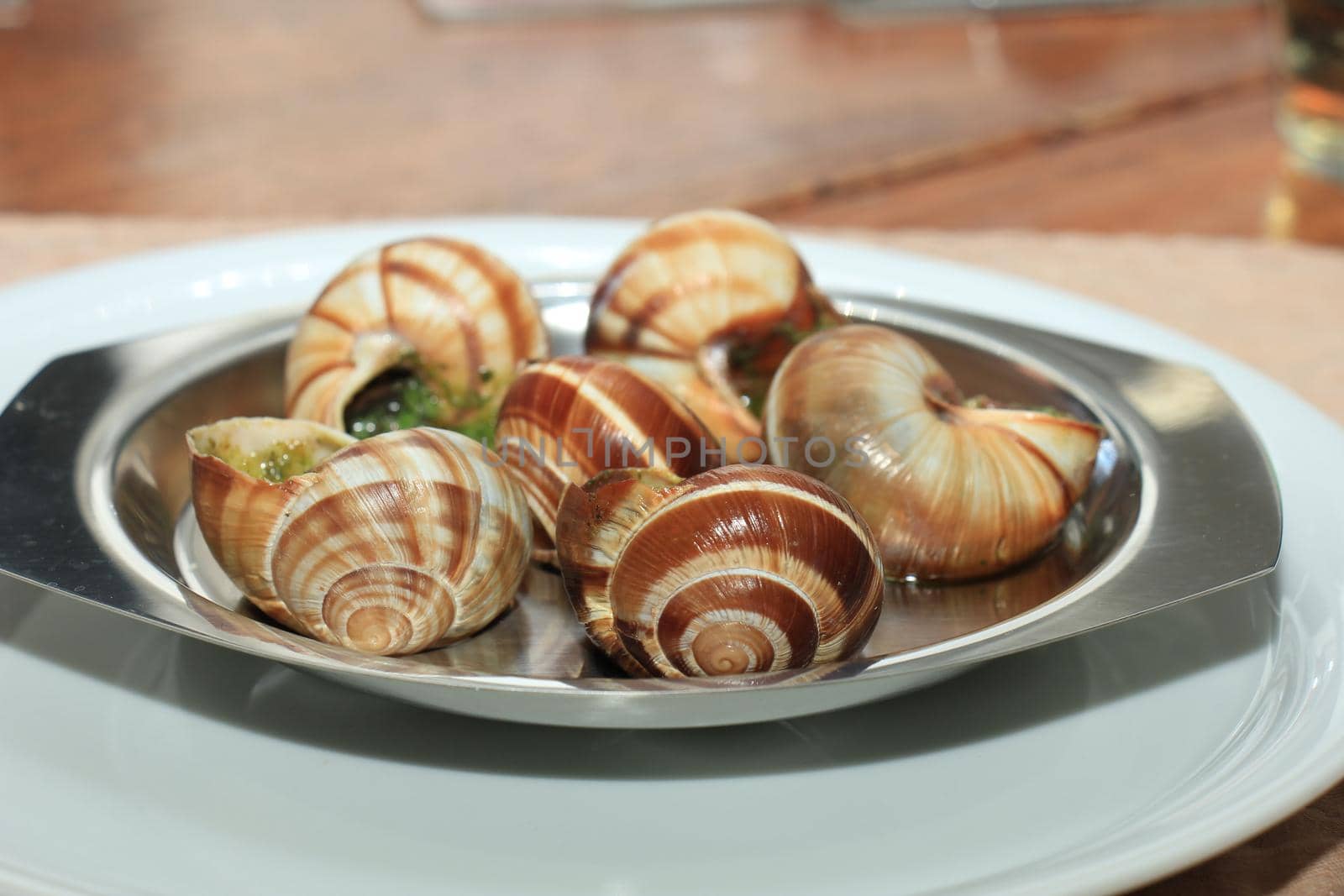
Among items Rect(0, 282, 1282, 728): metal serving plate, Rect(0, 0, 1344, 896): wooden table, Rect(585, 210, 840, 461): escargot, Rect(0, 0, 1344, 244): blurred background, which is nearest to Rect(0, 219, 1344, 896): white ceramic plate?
Rect(0, 282, 1282, 728): metal serving plate

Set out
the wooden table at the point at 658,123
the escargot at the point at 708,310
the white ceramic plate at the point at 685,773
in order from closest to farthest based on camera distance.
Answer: the white ceramic plate at the point at 685,773 < the escargot at the point at 708,310 < the wooden table at the point at 658,123

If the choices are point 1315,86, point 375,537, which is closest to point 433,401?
point 375,537

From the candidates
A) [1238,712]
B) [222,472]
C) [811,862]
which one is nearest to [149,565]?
[222,472]

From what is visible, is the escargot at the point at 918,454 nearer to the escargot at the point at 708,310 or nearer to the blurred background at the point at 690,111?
the escargot at the point at 708,310

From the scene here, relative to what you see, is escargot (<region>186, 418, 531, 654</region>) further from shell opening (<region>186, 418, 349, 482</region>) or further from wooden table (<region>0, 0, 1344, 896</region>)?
wooden table (<region>0, 0, 1344, 896</region>)

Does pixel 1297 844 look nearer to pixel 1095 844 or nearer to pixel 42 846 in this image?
pixel 1095 844

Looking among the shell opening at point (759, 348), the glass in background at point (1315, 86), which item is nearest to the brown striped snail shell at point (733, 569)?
the shell opening at point (759, 348)

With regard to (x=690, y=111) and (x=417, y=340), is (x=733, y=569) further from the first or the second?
(x=690, y=111)
